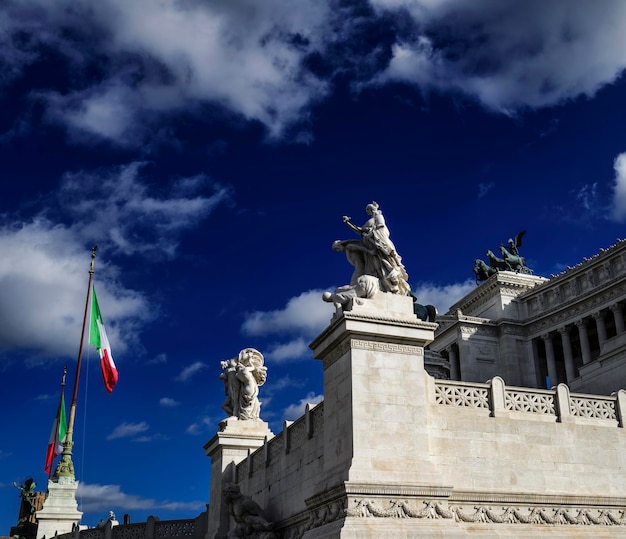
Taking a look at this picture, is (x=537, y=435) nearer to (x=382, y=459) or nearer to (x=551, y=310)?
(x=382, y=459)

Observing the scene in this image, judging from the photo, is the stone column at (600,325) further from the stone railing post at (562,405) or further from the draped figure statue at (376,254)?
the draped figure statue at (376,254)

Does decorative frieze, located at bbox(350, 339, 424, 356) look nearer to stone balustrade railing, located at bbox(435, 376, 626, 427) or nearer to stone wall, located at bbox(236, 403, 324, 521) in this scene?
stone balustrade railing, located at bbox(435, 376, 626, 427)

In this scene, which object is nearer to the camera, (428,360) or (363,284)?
(363,284)

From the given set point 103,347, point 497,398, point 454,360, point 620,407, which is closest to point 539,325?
point 454,360

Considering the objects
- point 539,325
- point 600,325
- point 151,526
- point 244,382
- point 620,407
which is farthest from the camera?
point 539,325

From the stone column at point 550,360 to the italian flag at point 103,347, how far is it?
113ft

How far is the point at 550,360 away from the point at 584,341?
3496mm

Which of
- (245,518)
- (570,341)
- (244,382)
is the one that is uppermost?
(570,341)

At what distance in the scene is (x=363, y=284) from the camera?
1969 centimetres

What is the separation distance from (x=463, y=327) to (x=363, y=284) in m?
44.6

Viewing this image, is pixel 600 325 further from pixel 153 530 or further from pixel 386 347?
pixel 386 347

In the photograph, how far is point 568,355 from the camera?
194 feet

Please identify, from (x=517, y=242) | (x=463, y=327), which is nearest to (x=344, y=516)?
(x=463, y=327)

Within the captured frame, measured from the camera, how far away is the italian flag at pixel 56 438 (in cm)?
4612
